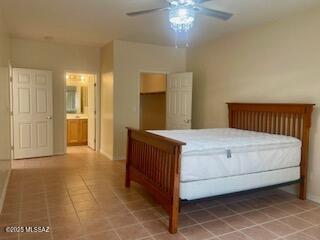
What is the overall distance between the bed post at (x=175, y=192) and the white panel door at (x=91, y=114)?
439cm

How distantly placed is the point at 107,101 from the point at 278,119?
12.0 ft

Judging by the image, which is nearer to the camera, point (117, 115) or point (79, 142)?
point (117, 115)

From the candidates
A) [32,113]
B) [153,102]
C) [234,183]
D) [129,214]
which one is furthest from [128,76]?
[234,183]

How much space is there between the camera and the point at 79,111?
25.3 feet

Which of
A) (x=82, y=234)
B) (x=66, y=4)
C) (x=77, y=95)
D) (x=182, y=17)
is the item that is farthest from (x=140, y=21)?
(x=77, y=95)

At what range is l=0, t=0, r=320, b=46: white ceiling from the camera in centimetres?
346

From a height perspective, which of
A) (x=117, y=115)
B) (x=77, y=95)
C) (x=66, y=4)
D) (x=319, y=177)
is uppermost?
(x=66, y=4)

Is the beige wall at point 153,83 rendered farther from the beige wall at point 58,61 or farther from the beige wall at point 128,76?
the beige wall at point 58,61

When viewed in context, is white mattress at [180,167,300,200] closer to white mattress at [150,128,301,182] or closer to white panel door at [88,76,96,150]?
white mattress at [150,128,301,182]

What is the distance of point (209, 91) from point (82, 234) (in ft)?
12.9

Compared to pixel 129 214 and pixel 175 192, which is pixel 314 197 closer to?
pixel 175 192

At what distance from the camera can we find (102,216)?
3.01 metres

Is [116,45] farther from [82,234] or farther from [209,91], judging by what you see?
[82,234]

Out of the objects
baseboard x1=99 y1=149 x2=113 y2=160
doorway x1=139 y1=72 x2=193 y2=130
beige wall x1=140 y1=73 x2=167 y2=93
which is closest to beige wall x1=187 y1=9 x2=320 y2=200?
doorway x1=139 y1=72 x2=193 y2=130
